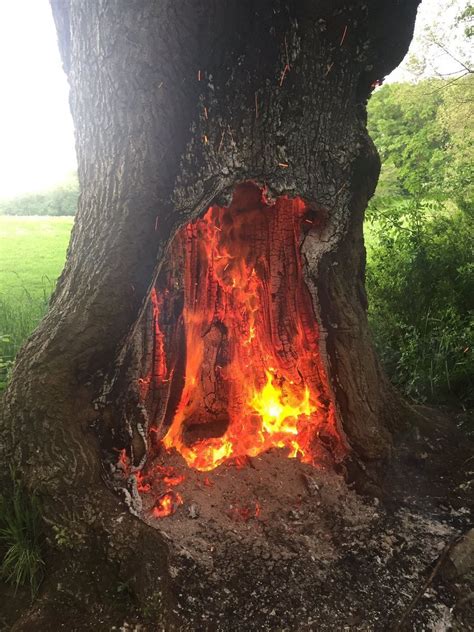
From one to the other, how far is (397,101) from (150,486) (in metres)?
12.2

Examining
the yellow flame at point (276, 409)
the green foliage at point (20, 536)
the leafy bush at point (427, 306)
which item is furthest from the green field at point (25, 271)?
the leafy bush at point (427, 306)

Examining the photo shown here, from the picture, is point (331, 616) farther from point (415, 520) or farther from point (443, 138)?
point (443, 138)

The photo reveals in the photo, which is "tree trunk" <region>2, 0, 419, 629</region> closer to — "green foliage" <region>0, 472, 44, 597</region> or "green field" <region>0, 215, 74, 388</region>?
"green foliage" <region>0, 472, 44, 597</region>

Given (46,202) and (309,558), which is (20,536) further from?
(46,202)

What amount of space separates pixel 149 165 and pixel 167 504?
1958 millimetres

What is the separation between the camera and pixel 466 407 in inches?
159

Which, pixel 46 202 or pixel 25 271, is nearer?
pixel 25 271

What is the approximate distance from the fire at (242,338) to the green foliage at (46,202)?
69.1 feet

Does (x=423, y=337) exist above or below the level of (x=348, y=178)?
below

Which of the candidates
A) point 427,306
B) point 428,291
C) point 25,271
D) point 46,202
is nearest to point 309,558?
point 427,306

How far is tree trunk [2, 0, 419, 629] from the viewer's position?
2332 mm

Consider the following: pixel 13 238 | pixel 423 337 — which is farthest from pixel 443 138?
pixel 13 238

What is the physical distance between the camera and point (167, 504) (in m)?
2.77

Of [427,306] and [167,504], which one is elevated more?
[427,306]
